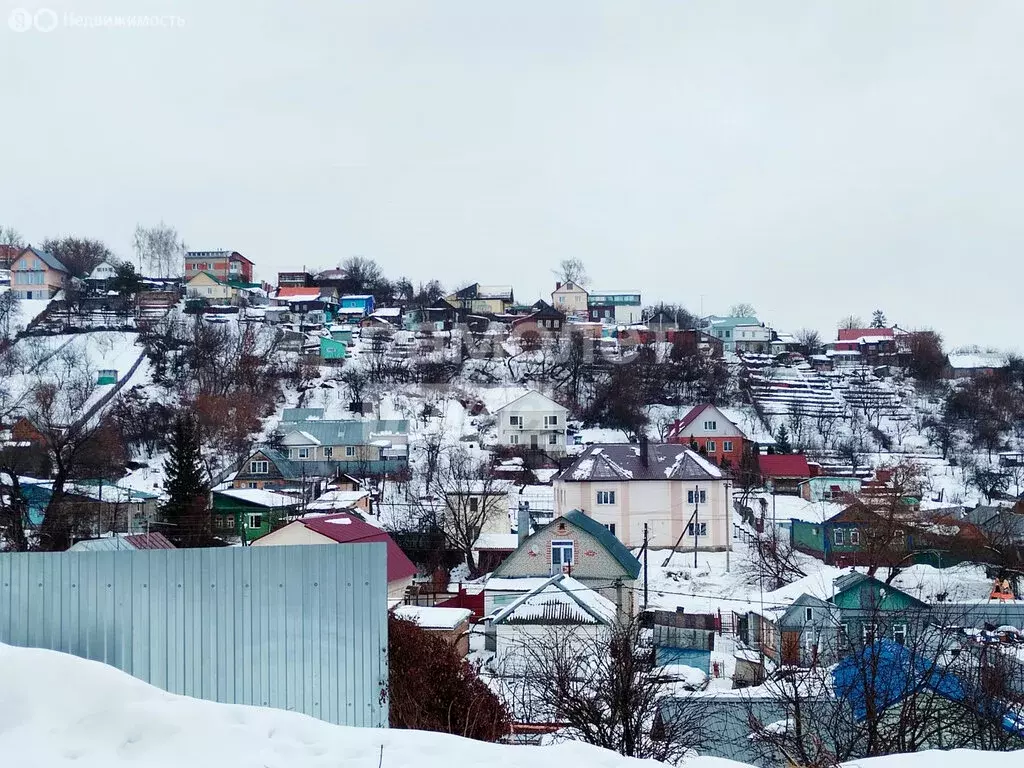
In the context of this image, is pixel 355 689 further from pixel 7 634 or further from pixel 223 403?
pixel 223 403

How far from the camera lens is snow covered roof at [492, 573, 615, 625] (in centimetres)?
1529

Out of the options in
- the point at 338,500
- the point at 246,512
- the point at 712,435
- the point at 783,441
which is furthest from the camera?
the point at 783,441

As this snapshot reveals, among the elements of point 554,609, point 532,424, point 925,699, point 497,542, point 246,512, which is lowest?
point 497,542

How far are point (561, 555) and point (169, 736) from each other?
60.8 ft

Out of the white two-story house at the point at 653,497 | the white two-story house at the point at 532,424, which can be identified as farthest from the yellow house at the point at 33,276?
the white two-story house at the point at 653,497

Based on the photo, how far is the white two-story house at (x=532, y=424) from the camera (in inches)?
1695

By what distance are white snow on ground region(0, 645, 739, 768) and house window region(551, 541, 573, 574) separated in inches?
700

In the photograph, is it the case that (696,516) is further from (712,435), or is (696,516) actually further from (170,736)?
(170,736)

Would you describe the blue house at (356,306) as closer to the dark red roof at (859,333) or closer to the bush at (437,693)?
the dark red roof at (859,333)

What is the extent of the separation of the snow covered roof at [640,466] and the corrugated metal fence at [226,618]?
2375cm

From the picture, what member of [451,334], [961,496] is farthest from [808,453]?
[451,334]

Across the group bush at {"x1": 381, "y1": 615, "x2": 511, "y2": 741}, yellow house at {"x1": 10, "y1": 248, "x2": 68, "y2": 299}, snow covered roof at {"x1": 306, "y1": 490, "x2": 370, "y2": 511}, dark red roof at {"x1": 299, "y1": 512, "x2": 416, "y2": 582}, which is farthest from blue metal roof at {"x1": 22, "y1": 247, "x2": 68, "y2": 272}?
bush at {"x1": 381, "y1": 615, "x2": 511, "y2": 741}

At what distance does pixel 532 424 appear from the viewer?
43.1 meters

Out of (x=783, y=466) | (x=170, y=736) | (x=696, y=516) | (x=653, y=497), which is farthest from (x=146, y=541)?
(x=783, y=466)
